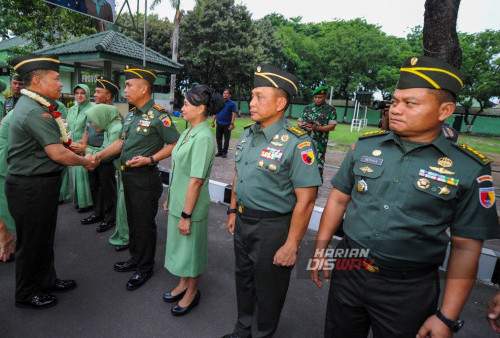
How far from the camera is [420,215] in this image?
141cm

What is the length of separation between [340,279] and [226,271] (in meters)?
1.88

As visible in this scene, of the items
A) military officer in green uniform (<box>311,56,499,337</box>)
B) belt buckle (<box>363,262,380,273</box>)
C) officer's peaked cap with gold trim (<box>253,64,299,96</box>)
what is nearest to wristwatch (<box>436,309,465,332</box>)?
military officer in green uniform (<box>311,56,499,337</box>)

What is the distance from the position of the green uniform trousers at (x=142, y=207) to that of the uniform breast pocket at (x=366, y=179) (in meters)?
2.02

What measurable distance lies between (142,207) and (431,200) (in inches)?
95.4

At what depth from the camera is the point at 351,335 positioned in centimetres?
163

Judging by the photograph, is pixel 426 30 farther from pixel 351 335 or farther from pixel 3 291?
pixel 3 291

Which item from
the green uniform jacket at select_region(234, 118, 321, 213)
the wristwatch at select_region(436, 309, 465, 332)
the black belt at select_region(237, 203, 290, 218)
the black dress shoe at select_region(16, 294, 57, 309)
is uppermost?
Result: the green uniform jacket at select_region(234, 118, 321, 213)

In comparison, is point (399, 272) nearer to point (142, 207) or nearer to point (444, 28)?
point (142, 207)

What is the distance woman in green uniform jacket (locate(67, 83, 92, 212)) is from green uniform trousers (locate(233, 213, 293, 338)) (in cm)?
340

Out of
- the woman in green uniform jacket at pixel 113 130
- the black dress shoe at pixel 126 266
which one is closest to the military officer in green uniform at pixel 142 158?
the black dress shoe at pixel 126 266

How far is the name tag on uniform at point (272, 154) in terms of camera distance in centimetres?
193

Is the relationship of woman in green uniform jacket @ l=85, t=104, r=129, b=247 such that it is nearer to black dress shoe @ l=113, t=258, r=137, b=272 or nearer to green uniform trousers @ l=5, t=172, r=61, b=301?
black dress shoe @ l=113, t=258, r=137, b=272

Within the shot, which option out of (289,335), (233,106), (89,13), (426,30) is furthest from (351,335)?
(89,13)

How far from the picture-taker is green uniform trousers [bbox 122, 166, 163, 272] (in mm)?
2869
